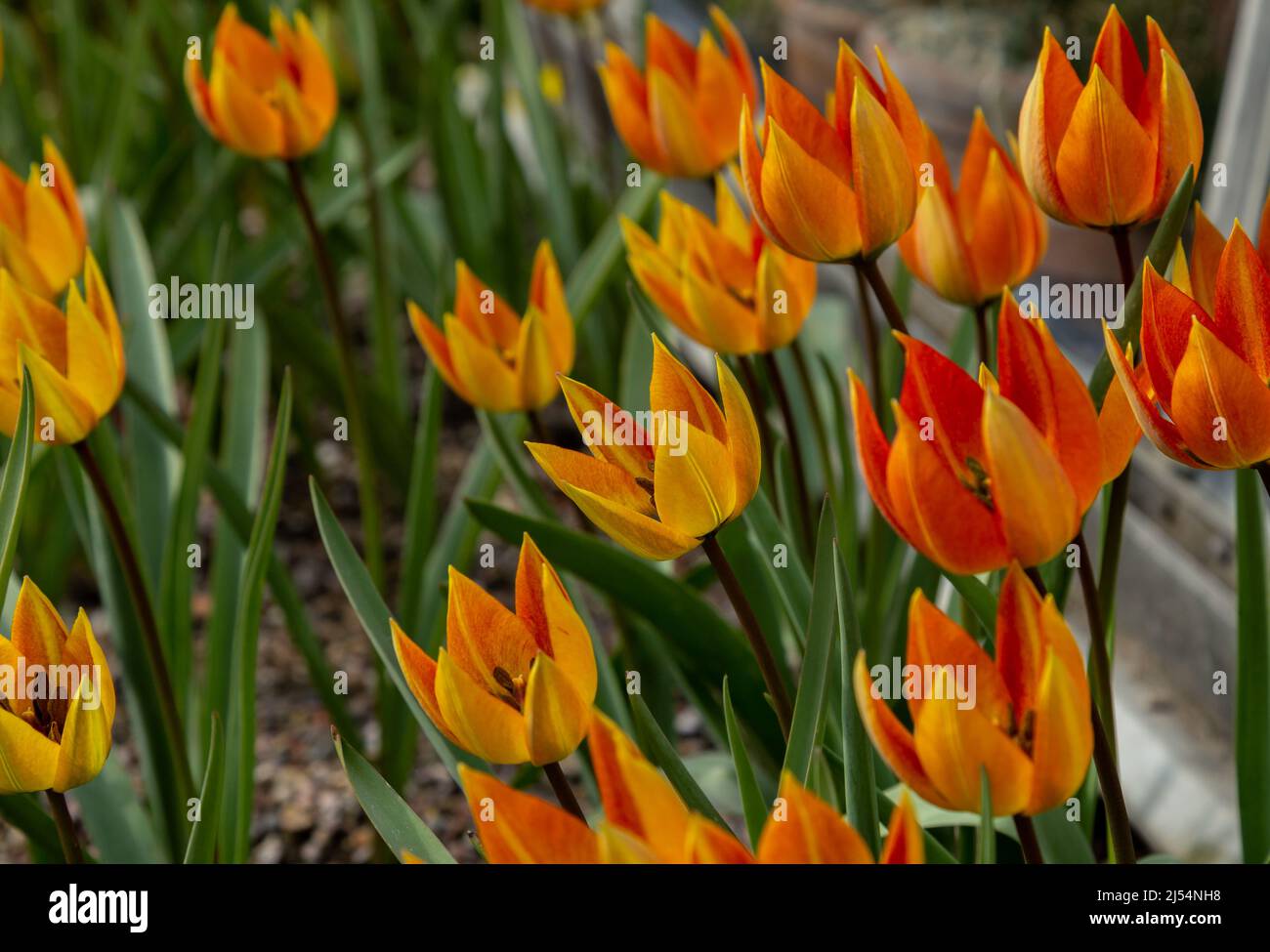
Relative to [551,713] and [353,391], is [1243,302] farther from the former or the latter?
[353,391]

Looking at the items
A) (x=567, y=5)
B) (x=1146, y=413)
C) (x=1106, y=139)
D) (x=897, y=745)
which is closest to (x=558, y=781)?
(x=897, y=745)

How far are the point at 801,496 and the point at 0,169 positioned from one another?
0.58 metres

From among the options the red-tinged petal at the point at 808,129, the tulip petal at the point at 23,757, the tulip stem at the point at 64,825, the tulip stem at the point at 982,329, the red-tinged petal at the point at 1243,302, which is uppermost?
the red-tinged petal at the point at 808,129

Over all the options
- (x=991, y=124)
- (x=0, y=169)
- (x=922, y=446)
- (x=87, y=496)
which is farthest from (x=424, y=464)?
(x=991, y=124)

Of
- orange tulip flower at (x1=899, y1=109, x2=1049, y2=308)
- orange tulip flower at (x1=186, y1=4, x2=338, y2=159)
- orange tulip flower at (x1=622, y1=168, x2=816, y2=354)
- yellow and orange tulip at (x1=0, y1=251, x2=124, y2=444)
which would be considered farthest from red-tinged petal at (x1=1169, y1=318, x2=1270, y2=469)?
orange tulip flower at (x1=186, y1=4, x2=338, y2=159)

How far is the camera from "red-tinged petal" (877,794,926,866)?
0.47m

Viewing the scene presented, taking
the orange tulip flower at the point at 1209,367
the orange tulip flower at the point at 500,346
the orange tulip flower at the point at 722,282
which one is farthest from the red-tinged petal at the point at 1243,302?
the orange tulip flower at the point at 500,346

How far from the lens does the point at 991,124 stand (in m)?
1.75

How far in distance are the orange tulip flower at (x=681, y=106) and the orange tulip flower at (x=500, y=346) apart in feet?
0.41

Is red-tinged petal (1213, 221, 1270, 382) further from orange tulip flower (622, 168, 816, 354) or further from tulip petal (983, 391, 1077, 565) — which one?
orange tulip flower (622, 168, 816, 354)

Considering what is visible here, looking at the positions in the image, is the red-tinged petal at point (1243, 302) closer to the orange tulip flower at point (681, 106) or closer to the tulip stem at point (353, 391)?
the orange tulip flower at point (681, 106)

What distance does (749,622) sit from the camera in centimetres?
67

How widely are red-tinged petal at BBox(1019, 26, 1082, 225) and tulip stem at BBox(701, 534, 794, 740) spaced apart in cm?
24

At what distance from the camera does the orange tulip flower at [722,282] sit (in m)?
0.88
